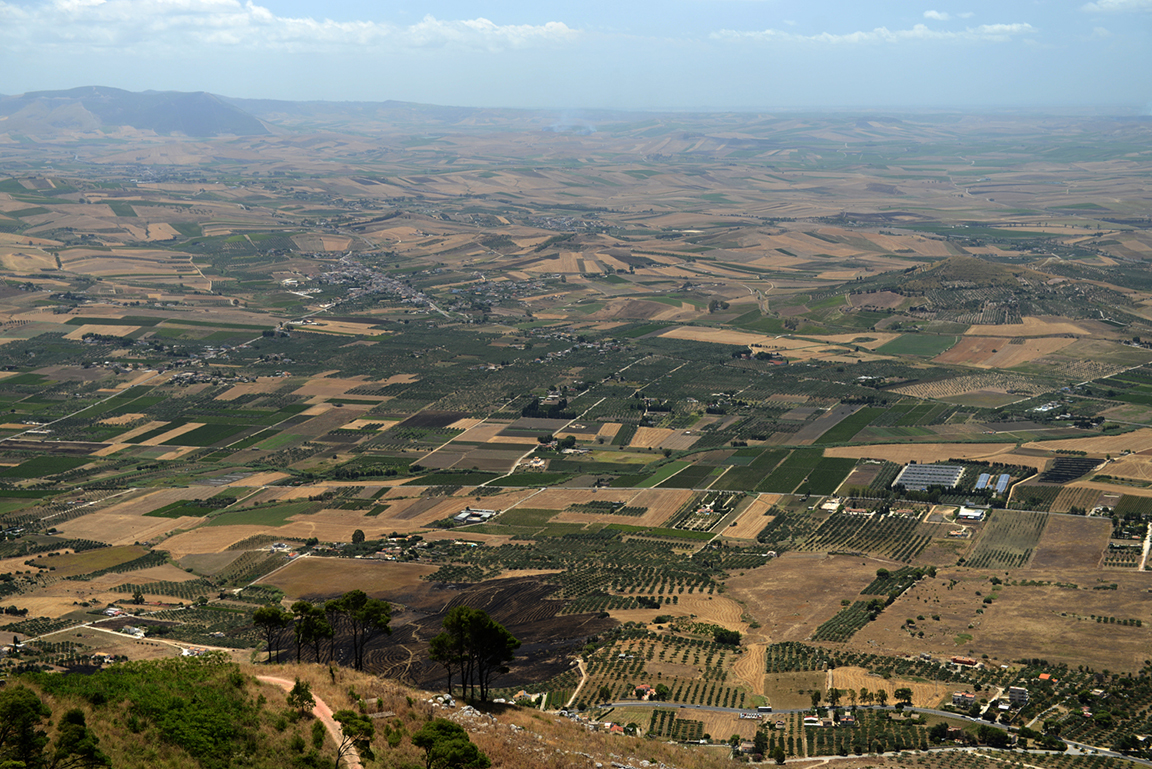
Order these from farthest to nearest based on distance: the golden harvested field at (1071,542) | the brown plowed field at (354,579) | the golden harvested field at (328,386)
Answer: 1. the golden harvested field at (328,386)
2. the golden harvested field at (1071,542)
3. the brown plowed field at (354,579)

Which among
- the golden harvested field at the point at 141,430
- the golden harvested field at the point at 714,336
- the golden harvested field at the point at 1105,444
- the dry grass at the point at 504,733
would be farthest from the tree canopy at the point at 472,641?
the golden harvested field at the point at 714,336

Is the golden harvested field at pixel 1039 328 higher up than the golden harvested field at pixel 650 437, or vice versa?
the golden harvested field at pixel 1039 328

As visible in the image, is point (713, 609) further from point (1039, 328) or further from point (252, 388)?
point (1039, 328)

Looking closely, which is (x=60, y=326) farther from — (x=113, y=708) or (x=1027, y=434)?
(x=113, y=708)

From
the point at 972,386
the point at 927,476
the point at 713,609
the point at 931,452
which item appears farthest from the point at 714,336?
the point at 713,609

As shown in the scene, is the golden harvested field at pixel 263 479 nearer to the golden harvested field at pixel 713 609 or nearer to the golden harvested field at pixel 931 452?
the golden harvested field at pixel 713 609

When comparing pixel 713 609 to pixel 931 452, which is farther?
pixel 931 452

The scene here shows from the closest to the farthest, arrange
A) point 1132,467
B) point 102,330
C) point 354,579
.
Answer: point 354,579 → point 1132,467 → point 102,330
